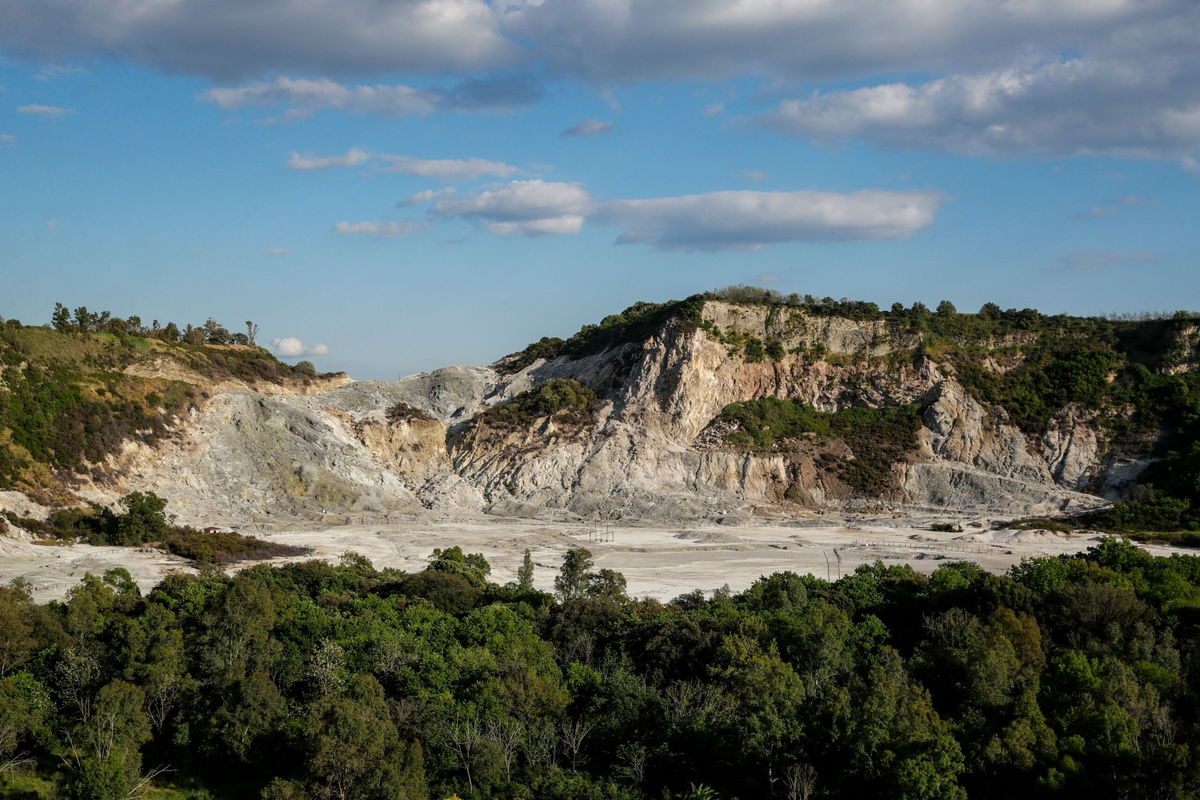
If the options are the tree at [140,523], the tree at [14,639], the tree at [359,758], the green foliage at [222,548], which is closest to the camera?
the tree at [359,758]

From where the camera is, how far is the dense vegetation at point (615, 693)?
67.9ft

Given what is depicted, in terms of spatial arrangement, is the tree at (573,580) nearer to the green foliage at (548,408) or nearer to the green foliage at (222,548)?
the green foliage at (222,548)

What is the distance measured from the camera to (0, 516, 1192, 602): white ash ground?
46.6 meters

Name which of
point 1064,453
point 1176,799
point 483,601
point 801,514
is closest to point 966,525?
point 801,514

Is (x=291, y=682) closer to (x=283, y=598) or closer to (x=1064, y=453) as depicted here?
(x=283, y=598)

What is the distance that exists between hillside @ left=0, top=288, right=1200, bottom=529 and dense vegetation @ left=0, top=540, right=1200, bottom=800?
32.3 metres

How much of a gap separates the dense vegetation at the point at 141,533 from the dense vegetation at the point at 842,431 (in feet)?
121

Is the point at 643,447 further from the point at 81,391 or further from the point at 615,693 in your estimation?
the point at 615,693

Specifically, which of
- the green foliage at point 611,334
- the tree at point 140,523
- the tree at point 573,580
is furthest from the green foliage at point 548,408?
the tree at point 573,580

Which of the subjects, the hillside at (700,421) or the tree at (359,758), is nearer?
the tree at (359,758)

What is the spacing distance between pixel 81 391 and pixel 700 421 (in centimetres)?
4276

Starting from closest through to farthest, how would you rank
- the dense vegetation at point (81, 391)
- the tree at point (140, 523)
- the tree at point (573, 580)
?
the tree at point (573, 580)
the tree at point (140, 523)
the dense vegetation at point (81, 391)

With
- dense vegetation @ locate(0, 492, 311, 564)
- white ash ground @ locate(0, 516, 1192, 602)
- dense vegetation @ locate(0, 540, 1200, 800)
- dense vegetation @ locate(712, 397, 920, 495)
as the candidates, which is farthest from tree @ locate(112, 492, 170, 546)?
dense vegetation @ locate(712, 397, 920, 495)

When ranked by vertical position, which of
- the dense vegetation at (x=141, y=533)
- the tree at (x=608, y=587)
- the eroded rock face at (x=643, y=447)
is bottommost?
the tree at (x=608, y=587)
